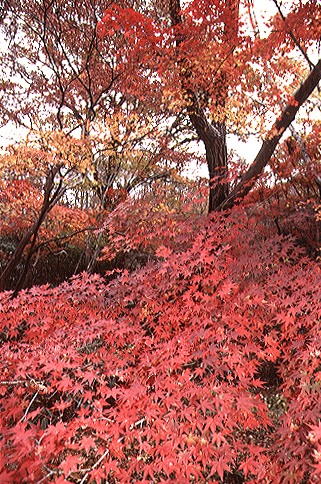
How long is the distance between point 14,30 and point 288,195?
347 inches

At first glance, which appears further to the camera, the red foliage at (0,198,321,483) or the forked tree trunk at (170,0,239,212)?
the forked tree trunk at (170,0,239,212)

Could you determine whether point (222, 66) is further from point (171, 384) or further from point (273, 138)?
point (171, 384)

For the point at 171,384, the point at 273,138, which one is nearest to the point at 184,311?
the point at 171,384

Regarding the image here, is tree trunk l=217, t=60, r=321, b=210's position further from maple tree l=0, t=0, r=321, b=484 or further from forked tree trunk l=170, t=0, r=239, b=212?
forked tree trunk l=170, t=0, r=239, b=212

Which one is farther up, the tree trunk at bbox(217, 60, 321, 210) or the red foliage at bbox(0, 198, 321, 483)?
the tree trunk at bbox(217, 60, 321, 210)

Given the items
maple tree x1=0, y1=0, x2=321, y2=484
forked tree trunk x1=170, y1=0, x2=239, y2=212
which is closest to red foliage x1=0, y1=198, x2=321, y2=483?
maple tree x1=0, y1=0, x2=321, y2=484

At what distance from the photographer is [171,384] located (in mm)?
2338

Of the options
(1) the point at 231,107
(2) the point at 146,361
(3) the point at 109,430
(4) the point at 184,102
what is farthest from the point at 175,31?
(3) the point at 109,430

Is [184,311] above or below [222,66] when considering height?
below

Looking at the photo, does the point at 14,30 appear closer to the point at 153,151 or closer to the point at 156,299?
the point at 153,151

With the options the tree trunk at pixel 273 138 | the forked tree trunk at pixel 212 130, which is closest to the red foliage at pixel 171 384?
the tree trunk at pixel 273 138

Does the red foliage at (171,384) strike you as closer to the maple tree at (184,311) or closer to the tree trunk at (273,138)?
the maple tree at (184,311)

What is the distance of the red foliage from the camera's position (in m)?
2.09

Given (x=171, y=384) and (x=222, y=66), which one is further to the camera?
(x=222, y=66)
